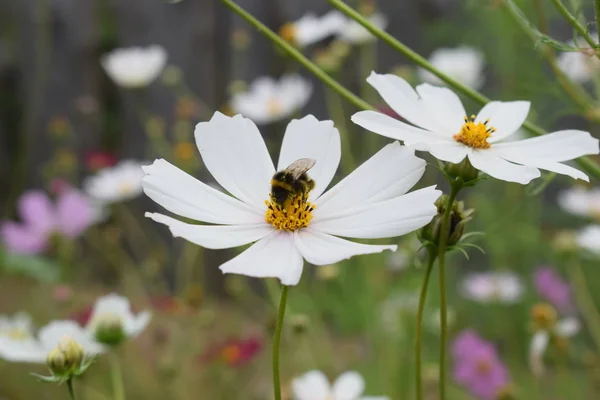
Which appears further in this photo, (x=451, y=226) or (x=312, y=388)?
(x=312, y=388)

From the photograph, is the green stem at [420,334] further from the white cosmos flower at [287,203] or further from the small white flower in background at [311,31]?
the small white flower in background at [311,31]

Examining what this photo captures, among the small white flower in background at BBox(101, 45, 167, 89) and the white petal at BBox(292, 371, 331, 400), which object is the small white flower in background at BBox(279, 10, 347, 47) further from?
the white petal at BBox(292, 371, 331, 400)

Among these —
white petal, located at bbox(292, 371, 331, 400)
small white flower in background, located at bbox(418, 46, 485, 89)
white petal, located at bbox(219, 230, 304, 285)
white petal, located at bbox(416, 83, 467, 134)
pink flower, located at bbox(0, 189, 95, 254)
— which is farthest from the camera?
small white flower in background, located at bbox(418, 46, 485, 89)

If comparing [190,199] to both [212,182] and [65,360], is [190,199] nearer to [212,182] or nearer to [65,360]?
[65,360]

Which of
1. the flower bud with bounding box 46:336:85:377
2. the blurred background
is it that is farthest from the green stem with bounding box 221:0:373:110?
the blurred background

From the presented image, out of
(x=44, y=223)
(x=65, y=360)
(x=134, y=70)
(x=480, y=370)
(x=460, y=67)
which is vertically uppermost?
(x=460, y=67)

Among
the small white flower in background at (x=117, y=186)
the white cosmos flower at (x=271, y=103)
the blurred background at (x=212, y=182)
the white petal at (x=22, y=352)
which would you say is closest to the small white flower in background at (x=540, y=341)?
the blurred background at (x=212, y=182)

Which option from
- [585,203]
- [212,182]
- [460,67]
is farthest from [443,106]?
[212,182]

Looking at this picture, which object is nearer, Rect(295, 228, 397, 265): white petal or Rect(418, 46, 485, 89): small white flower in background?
Rect(295, 228, 397, 265): white petal
